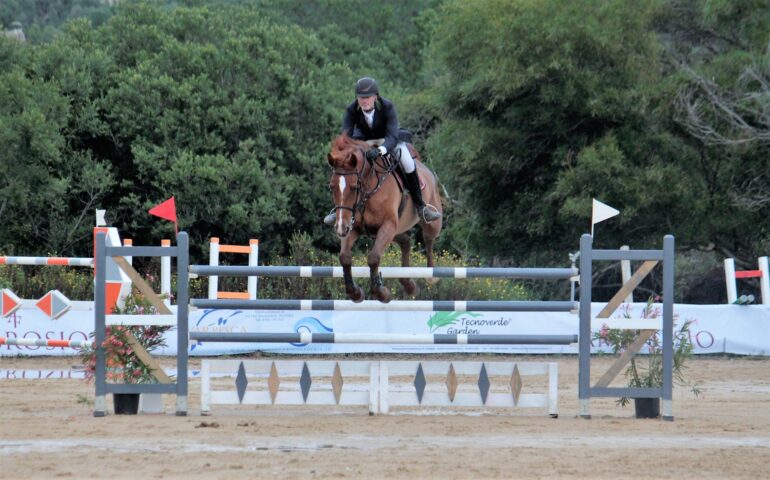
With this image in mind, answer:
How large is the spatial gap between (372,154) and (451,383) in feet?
6.20

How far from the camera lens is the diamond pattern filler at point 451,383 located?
8.50 meters

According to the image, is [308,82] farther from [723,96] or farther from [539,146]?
[723,96]

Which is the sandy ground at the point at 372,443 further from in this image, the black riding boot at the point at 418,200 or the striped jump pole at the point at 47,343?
the black riding boot at the point at 418,200

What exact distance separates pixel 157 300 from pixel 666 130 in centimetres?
1479

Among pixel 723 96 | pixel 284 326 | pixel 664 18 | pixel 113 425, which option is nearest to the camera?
pixel 113 425

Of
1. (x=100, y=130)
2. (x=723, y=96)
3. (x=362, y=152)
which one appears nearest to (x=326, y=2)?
(x=100, y=130)

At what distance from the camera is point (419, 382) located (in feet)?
27.9

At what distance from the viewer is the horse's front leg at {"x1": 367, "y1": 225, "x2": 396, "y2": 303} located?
824 centimetres

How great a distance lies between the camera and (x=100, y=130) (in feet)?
73.1

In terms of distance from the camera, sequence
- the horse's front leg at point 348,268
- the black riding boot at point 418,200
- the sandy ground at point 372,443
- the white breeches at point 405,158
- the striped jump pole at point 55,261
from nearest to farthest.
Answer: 1. the sandy ground at point 372,443
2. the horse's front leg at point 348,268
3. the white breeches at point 405,158
4. the black riding boot at point 418,200
5. the striped jump pole at point 55,261

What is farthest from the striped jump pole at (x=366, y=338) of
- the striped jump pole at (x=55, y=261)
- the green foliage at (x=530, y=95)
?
the green foliage at (x=530, y=95)

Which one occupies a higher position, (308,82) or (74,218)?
(308,82)

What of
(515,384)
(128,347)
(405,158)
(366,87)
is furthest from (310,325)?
(366,87)

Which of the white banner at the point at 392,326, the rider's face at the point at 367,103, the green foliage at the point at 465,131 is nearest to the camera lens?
the rider's face at the point at 367,103
